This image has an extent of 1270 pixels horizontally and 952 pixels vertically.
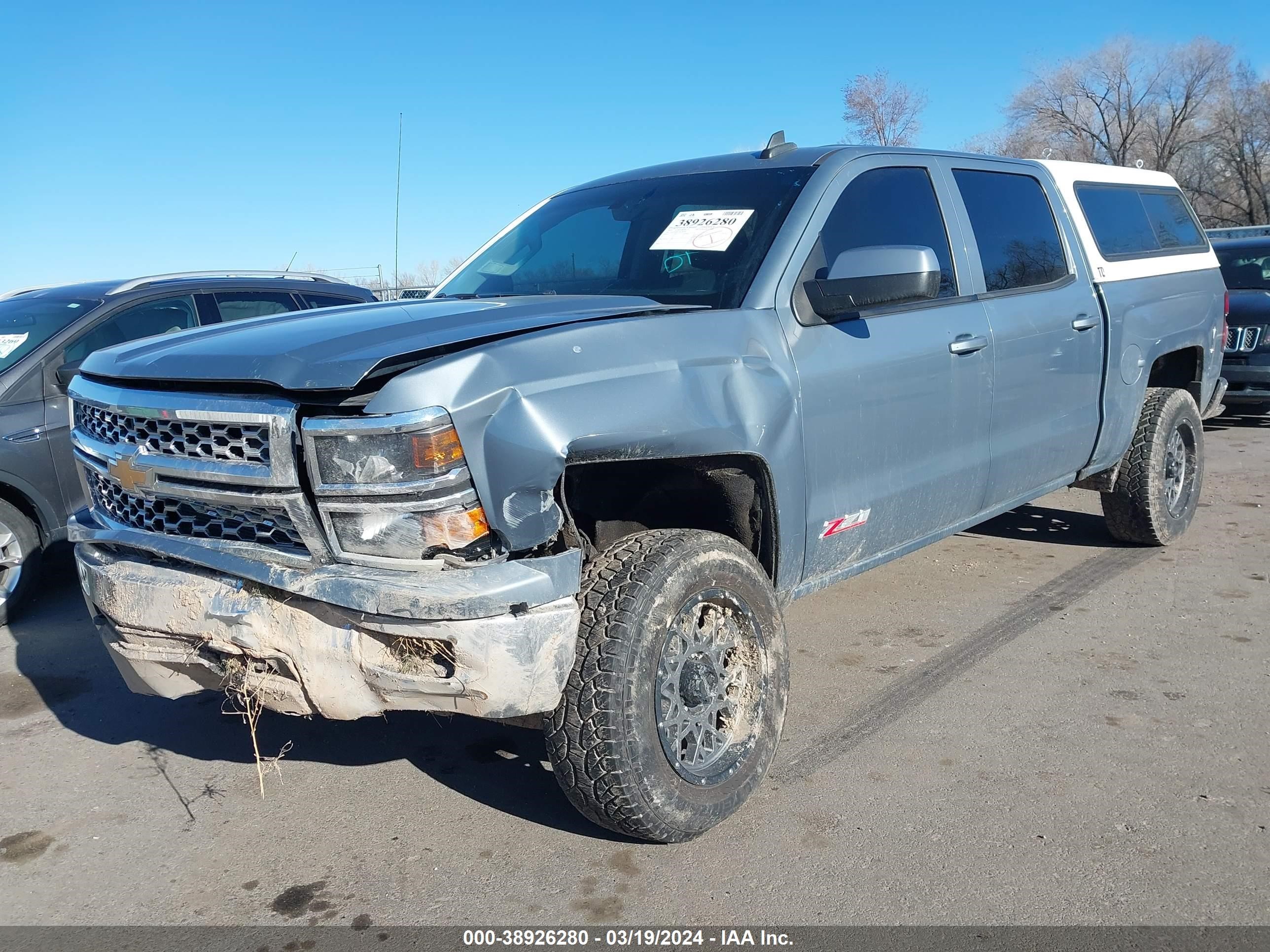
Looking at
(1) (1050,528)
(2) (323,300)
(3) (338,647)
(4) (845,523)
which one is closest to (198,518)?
(3) (338,647)

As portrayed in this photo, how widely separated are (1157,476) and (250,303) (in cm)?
→ 520

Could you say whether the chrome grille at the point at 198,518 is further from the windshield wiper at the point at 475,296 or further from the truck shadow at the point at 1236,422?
the truck shadow at the point at 1236,422

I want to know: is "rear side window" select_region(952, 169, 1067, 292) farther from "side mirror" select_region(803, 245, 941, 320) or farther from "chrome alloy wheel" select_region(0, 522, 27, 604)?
"chrome alloy wheel" select_region(0, 522, 27, 604)

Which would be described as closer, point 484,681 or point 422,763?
point 484,681

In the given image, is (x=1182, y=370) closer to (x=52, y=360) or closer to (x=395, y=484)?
(x=395, y=484)

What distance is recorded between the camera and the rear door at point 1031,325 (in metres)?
4.34

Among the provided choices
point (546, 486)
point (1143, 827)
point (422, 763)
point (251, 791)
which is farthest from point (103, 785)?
point (1143, 827)

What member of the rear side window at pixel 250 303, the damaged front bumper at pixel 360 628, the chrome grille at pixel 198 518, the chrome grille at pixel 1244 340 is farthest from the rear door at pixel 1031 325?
the chrome grille at pixel 1244 340

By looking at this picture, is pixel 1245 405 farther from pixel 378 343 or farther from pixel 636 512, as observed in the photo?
pixel 378 343

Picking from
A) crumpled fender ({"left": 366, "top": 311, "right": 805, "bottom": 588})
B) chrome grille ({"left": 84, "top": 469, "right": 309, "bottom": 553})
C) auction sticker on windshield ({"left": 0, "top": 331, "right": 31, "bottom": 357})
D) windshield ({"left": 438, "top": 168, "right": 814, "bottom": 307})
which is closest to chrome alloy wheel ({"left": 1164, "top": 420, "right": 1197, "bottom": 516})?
windshield ({"left": 438, "top": 168, "right": 814, "bottom": 307})

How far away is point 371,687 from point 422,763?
110 cm

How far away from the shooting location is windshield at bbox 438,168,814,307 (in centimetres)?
354

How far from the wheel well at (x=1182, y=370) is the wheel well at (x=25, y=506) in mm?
5834

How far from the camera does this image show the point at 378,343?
8.64ft
